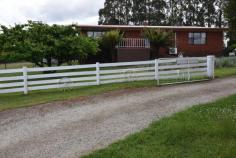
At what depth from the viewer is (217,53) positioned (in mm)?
42281

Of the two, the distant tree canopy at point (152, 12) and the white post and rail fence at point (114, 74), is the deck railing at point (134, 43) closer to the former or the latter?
the white post and rail fence at point (114, 74)

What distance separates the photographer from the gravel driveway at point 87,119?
866 cm

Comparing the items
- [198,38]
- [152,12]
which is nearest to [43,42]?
[198,38]

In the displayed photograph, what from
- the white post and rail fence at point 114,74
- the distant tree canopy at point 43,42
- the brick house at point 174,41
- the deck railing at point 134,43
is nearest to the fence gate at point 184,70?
the white post and rail fence at point 114,74

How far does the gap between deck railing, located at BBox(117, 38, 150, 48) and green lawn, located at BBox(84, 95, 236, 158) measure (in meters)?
25.0

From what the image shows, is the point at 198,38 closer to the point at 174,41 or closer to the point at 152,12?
the point at 174,41

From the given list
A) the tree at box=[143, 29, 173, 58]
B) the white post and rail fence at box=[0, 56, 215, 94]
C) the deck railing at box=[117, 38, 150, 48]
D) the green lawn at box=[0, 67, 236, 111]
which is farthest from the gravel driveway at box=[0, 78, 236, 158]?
the deck railing at box=[117, 38, 150, 48]

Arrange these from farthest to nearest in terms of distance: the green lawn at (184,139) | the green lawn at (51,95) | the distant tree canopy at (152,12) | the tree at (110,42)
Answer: the distant tree canopy at (152,12)
the tree at (110,42)
the green lawn at (51,95)
the green lawn at (184,139)

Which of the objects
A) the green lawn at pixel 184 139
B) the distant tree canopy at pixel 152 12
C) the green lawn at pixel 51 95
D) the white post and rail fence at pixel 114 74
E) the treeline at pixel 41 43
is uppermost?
the distant tree canopy at pixel 152 12

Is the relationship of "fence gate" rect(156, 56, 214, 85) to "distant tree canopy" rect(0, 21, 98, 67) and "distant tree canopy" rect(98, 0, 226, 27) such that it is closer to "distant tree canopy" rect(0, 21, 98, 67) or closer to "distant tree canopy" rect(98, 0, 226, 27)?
"distant tree canopy" rect(0, 21, 98, 67)

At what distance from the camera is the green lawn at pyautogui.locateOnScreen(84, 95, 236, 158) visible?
307 inches

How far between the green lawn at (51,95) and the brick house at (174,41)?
17513mm

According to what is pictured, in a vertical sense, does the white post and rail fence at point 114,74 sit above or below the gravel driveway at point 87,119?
above

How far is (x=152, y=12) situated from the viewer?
72.8 metres
